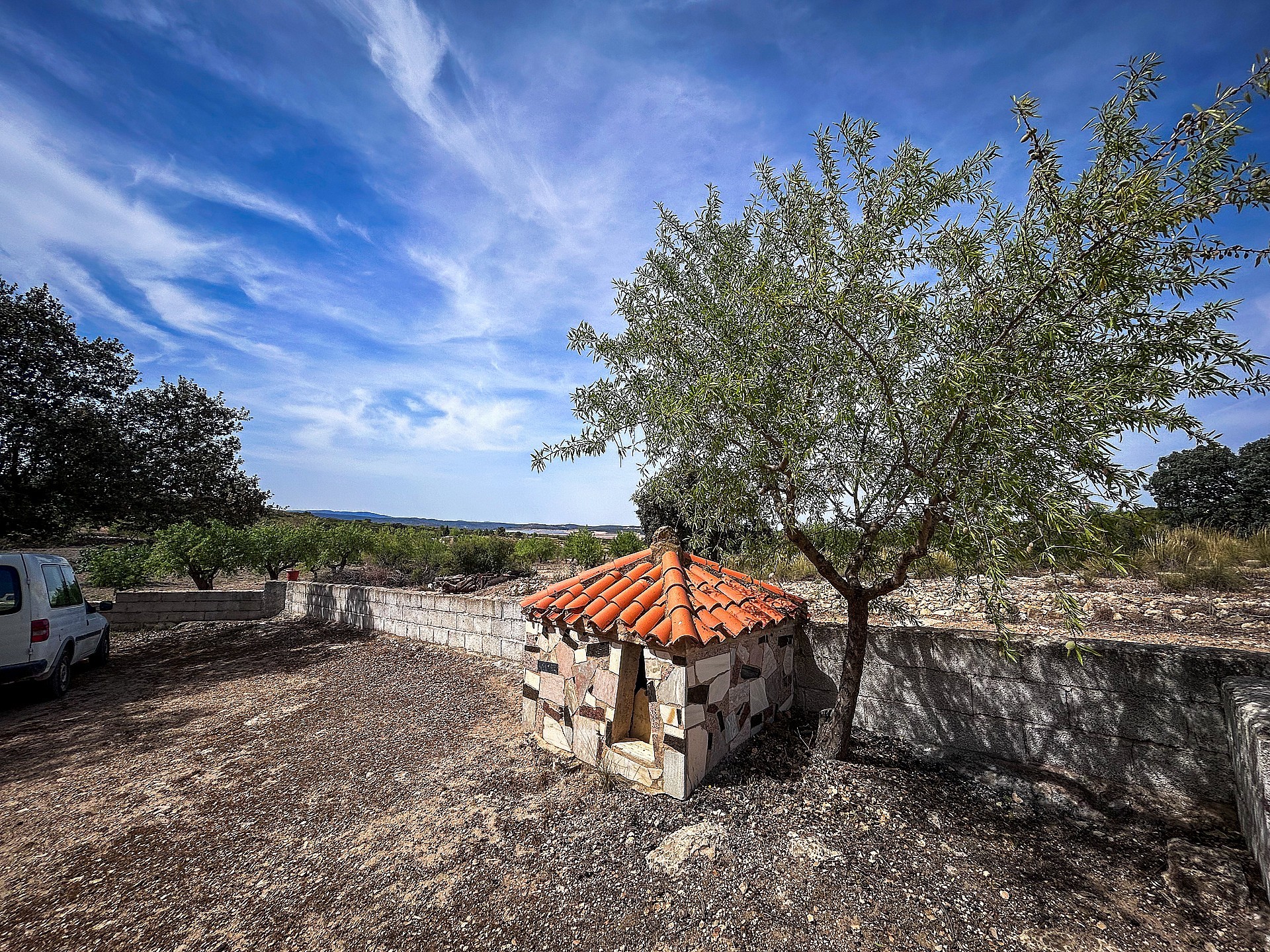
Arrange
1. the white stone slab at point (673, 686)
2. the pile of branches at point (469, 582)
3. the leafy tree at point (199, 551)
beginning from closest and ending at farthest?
1. the white stone slab at point (673, 686)
2. the leafy tree at point (199, 551)
3. the pile of branches at point (469, 582)

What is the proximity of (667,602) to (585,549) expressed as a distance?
1165 centimetres

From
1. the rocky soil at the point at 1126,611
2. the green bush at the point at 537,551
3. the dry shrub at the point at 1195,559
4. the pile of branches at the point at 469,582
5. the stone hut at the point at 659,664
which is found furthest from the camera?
the green bush at the point at 537,551

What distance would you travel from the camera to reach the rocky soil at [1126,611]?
217 inches

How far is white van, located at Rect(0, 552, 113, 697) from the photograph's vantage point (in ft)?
21.1

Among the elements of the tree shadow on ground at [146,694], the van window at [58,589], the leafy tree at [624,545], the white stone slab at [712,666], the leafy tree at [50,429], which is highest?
the leafy tree at [50,429]

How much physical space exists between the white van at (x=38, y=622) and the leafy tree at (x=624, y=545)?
11.7m

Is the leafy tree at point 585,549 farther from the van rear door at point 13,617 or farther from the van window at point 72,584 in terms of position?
the van rear door at point 13,617

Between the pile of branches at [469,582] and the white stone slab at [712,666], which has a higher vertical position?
the white stone slab at [712,666]

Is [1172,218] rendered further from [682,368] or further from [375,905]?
[375,905]

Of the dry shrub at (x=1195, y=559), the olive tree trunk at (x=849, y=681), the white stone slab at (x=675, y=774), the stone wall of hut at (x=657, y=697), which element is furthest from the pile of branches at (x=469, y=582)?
the dry shrub at (x=1195, y=559)

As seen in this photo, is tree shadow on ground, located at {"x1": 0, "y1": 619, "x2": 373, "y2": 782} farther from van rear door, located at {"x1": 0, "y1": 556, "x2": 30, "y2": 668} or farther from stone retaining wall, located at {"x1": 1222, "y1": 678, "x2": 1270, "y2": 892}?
stone retaining wall, located at {"x1": 1222, "y1": 678, "x2": 1270, "y2": 892}

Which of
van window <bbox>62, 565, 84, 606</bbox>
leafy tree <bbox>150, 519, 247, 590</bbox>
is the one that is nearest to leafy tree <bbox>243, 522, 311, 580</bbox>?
leafy tree <bbox>150, 519, 247, 590</bbox>

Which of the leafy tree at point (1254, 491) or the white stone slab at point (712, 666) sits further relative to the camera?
the leafy tree at point (1254, 491)

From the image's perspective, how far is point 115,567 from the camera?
12.5m
